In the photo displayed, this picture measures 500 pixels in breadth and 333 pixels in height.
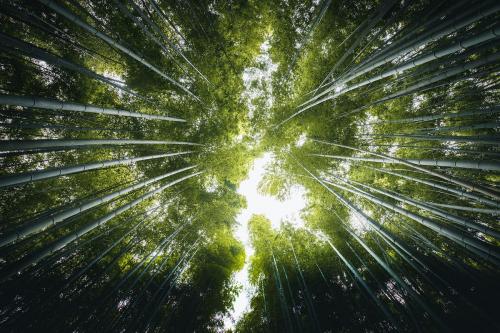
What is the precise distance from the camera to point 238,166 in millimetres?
7332

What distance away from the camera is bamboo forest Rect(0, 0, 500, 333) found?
13.8ft

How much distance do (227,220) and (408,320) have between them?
5.17m

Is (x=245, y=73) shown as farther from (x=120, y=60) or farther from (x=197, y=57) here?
(x=120, y=60)

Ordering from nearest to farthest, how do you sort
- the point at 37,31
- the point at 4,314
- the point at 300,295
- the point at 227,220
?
the point at 4,314 < the point at 37,31 < the point at 300,295 < the point at 227,220

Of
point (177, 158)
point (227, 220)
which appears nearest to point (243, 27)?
point (177, 158)

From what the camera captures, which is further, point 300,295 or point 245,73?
point 245,73

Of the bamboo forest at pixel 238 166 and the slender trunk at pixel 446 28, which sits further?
the bamboo forest at pixel 238 166

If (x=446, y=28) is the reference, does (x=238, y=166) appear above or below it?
below

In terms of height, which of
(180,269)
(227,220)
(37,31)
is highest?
(37,31)

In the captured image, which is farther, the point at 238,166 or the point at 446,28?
the point at 238,166

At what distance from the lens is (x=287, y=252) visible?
24.3 ft

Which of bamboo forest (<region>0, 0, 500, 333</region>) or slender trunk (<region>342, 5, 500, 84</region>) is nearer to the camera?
slender trunk (<region>342, 5, 500, 84</region>)

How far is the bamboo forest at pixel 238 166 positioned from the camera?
4195mm

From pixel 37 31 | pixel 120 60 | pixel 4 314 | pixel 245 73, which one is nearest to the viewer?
pixel 4 314
